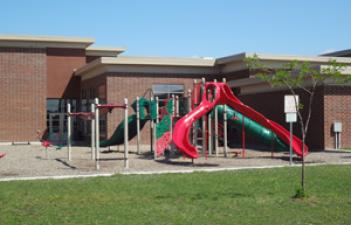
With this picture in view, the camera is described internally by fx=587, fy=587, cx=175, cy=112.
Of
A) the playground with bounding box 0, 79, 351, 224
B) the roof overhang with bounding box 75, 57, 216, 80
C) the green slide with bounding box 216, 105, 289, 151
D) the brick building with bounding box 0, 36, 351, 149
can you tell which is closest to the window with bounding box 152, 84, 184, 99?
the brick building with bounding box 0, 36, 351, 149

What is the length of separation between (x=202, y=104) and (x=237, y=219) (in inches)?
551

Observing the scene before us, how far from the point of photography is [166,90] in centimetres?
3719

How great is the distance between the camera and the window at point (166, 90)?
36.8 metres

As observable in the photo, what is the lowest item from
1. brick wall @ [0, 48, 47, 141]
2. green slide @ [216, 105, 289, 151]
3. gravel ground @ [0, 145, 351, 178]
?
gravel ground @ [0, 145, 351, 178]

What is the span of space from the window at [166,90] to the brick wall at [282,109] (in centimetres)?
482

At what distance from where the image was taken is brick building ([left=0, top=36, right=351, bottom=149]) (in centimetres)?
3512

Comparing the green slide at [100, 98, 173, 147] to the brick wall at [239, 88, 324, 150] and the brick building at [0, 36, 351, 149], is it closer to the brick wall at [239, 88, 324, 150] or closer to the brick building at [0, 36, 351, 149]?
the brick wall at [239, 88, 324, 150]

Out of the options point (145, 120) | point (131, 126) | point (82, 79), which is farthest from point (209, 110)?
point (82, 79)

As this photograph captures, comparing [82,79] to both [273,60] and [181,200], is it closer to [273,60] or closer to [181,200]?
[273,60]

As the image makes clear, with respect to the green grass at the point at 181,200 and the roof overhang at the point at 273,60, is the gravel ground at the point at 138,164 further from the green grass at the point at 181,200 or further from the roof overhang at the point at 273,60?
the roof overhang at the point at 273,60

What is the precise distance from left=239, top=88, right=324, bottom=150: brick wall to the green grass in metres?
10.8

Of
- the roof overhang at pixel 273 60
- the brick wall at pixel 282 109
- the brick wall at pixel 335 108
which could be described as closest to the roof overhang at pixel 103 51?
the roof overhang at pixel 273 60

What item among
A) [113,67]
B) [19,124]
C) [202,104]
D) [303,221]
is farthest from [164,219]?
[19,124]

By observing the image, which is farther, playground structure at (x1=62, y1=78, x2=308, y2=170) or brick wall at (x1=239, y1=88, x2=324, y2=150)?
brick wall at (x1=239, y1=88, x2=324, y2=150)
